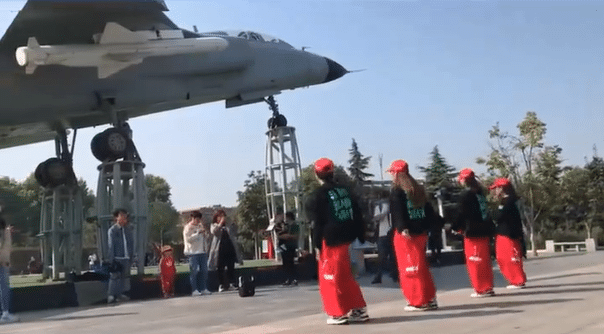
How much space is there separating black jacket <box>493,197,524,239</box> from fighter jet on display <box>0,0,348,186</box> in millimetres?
8781

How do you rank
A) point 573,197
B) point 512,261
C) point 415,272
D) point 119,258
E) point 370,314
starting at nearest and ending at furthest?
point 415,272 < point 370,314 < point 512,261 < point 119,258 < point 573,197

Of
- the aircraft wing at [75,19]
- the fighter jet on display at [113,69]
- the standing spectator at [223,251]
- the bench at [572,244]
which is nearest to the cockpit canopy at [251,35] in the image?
the fighter jet on display at [113,69]

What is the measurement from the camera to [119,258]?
13.1 metres

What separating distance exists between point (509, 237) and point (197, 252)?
6.26m

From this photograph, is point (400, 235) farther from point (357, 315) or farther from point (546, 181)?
point (546, 181)

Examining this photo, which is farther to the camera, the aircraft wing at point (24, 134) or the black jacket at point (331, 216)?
the aircraft wing at point (24, 134)

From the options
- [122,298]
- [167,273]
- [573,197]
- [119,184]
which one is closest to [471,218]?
[167,273]

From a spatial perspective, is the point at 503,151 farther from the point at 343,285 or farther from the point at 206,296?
the point at 343,285

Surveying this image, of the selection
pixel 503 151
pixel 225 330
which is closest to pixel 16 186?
pixel 503 151

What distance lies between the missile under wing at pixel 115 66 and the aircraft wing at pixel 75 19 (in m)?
0.02

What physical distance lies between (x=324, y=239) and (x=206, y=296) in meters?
6.80

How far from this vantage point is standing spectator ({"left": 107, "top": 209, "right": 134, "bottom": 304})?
13.0 meters

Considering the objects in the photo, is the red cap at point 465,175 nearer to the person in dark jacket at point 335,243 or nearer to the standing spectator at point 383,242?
the person in dark jacket at point 335,243

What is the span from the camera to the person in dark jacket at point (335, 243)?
7086 mm
